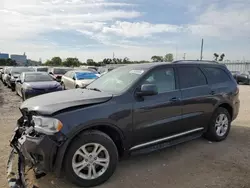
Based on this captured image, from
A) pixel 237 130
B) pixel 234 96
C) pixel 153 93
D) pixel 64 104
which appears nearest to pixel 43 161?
pixel 64 104

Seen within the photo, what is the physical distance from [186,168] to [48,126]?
2323 mm

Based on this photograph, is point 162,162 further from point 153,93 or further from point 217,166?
point 153,93

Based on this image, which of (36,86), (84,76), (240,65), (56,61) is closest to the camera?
(36,86)

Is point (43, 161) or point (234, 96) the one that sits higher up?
point (234, 96)

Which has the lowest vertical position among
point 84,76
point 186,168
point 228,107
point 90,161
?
point 186,168

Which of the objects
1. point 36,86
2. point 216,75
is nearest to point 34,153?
point 216,75

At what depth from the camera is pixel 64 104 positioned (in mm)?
3182

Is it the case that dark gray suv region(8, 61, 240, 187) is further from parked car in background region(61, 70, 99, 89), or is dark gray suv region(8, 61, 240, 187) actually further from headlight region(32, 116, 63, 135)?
parked car in background region(61, 70, 99, 89)

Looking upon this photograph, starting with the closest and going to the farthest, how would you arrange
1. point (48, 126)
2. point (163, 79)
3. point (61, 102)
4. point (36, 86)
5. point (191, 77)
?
point (48, 126), point (61, 102), point (163, 79), point (191, 77), point (36, 86)

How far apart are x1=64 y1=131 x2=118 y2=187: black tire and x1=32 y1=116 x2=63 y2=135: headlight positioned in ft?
1.02

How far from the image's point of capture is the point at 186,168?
12.5 feet

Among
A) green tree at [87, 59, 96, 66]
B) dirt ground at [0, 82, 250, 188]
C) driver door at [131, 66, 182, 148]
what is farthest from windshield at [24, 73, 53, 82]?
green tree at [87, 59, 96, 66]

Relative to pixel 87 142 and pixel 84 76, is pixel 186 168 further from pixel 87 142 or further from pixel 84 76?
pixel 84 76

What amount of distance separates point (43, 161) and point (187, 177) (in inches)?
83.0
